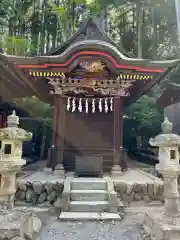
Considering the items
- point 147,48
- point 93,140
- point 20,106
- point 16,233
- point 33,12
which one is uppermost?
point 33,12

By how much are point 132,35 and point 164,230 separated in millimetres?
21572

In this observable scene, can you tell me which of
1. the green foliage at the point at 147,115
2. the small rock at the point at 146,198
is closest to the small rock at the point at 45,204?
the small rock at the point at 146,198

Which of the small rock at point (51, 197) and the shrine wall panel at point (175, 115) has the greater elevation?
the shrine wall panel at point (175, 115)

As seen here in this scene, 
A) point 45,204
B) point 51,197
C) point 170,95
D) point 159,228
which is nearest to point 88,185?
point 51,197

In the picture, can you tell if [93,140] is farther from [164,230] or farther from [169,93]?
[169,93]

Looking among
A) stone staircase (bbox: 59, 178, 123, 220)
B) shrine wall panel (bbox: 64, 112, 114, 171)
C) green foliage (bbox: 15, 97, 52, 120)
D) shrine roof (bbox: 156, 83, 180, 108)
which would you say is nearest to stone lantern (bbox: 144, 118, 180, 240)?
stone staircase (bbox: 59, 178, 123, 220)

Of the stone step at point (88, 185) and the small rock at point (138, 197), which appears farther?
the small rock at point (138, 197)

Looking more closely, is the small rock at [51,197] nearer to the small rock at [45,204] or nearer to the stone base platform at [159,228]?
the small rock at [45,204]

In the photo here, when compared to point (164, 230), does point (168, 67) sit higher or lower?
higher

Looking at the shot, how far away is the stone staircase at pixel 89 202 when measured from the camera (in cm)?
491

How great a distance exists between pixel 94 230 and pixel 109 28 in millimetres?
22874

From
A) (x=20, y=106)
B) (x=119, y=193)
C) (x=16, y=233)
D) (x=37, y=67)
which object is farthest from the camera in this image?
(x=20, y=106)

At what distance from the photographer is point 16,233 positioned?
3443 millimetres

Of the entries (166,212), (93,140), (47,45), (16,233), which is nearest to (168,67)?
(93,140)
